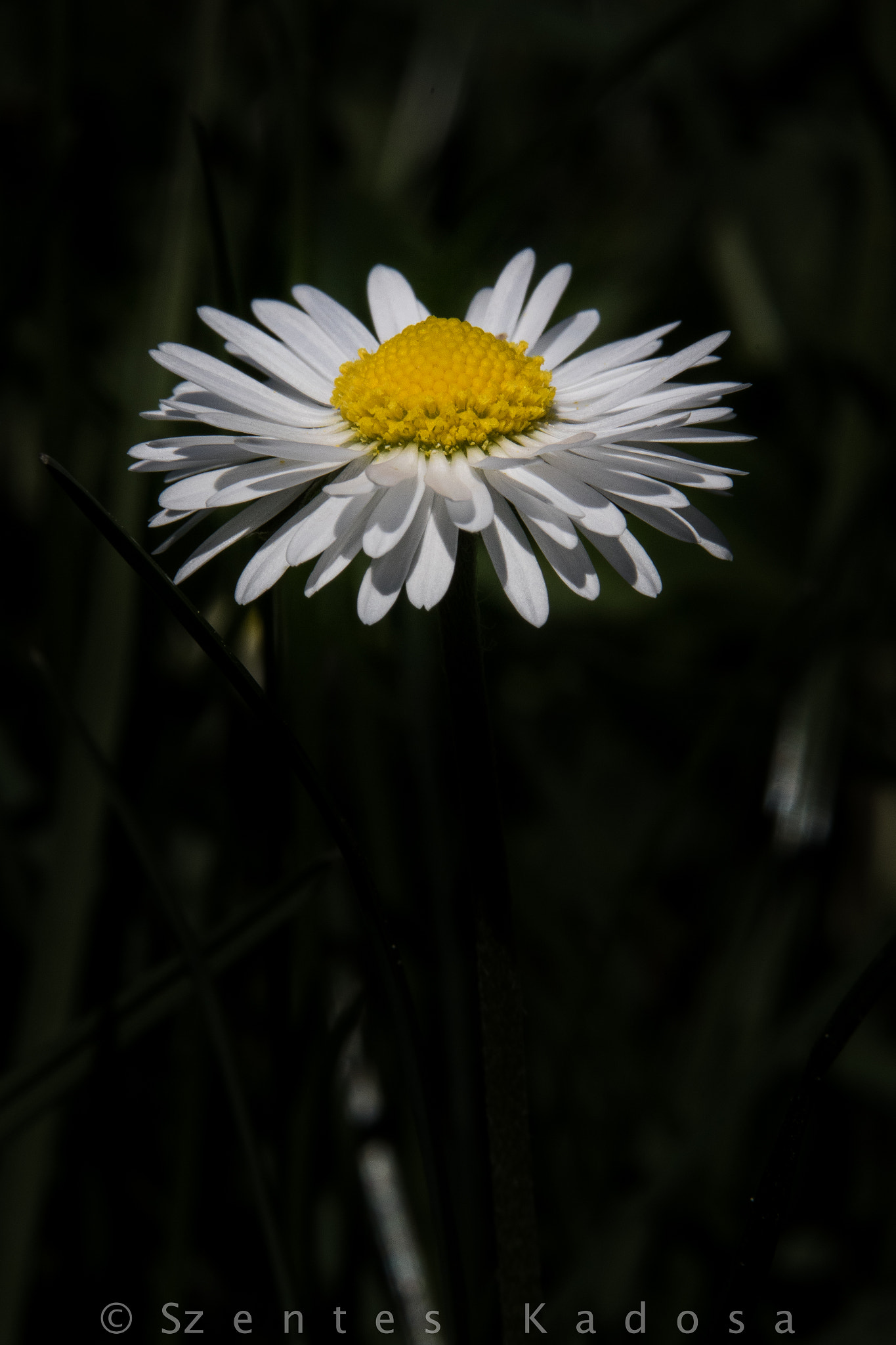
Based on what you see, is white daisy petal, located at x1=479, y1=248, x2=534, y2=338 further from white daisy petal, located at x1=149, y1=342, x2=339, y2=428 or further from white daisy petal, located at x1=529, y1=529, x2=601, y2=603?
white daisy petal, located at x1=529, y1=529, x2=601, y2=603

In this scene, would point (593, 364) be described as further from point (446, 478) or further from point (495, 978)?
point (495, 978)

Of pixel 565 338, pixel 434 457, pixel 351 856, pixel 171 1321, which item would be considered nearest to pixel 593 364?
pixel 565 338

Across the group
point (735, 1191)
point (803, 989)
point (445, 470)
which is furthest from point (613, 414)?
point (803, 989)

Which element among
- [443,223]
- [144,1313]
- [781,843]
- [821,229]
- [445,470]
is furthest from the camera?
[821,229]

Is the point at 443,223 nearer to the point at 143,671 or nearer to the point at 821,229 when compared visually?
the point at 143,671

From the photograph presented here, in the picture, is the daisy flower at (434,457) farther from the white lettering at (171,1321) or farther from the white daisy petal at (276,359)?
the white lettering at (171,1321)

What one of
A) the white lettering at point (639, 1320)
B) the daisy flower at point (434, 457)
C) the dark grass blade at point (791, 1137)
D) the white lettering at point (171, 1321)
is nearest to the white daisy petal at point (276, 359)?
the daisy flower at point (434, 457)
